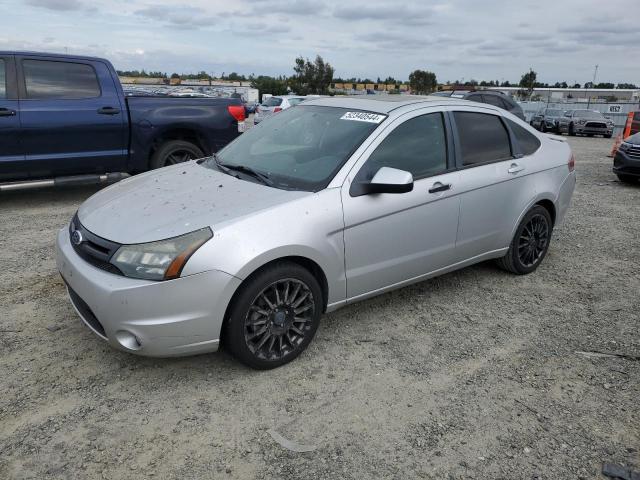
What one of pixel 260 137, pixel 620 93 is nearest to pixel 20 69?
pixel 260 137

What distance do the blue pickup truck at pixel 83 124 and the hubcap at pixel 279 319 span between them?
186 inches

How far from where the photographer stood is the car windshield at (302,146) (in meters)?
3.59

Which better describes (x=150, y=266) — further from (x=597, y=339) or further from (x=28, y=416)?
(x=597, y=339)

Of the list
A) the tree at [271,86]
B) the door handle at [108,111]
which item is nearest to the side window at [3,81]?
the door handle at [108,111]

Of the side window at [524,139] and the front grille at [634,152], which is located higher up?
the side window at [524,139]

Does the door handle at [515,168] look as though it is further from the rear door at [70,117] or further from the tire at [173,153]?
the rear door at [70,117]

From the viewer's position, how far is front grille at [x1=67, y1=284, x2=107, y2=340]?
10.1 ft

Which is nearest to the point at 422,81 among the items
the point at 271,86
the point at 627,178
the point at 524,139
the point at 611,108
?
the point at 271,86

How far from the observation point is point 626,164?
10.1 m

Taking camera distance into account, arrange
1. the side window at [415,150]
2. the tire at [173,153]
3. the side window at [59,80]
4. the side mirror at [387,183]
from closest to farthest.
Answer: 1. the side mirror at [387,183]
2. the side window at [415,150]
3. the side window at [59,80]
4. the tire at [173,153]

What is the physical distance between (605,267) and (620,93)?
7809cm

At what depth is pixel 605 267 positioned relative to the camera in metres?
5.44

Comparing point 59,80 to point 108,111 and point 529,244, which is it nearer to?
point 108,111

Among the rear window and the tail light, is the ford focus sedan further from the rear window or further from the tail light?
the rear window
